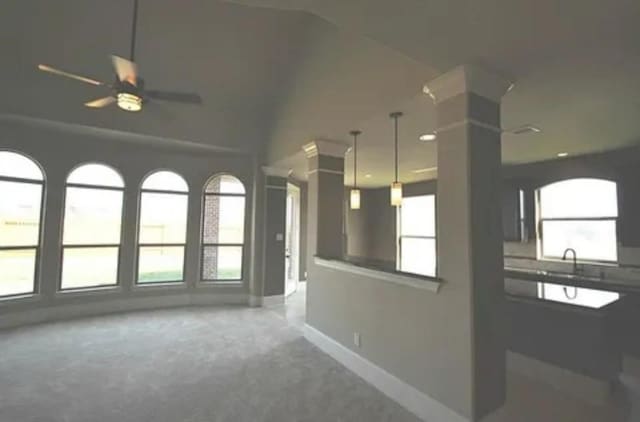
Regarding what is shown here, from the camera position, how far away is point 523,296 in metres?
2.99

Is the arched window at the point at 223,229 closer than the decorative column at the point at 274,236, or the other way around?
the decorative column at the point at 274,236

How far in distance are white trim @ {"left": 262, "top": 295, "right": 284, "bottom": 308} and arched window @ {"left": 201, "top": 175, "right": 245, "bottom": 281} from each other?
667 mm

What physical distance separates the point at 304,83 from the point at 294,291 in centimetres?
437

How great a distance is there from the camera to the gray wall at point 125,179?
15.5 feet

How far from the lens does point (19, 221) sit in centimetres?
458

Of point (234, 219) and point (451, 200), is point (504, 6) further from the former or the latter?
point (234, 219)

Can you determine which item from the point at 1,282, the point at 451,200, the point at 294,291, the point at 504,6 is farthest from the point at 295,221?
the point at 504,6

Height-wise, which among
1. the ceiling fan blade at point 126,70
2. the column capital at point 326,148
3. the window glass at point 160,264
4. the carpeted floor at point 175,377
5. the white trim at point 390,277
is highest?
the ceiling fan blade at point 126,70

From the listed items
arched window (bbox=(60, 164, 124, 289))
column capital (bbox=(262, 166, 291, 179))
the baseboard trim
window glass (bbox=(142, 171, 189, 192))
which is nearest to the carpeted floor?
the baseboard trim

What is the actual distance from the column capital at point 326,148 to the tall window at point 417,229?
3954mm

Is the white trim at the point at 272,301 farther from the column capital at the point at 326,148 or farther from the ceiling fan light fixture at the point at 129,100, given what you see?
the ceiling fan light fixture at the point at 129,100

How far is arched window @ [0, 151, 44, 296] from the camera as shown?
14.6ft

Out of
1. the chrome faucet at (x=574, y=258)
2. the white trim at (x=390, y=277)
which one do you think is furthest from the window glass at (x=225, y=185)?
the chrome faucet at (x=574, y=258)

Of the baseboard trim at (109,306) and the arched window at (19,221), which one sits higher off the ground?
the arched window at (19,221)
